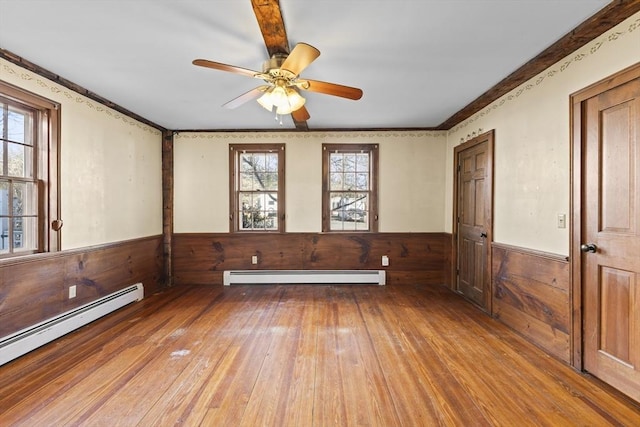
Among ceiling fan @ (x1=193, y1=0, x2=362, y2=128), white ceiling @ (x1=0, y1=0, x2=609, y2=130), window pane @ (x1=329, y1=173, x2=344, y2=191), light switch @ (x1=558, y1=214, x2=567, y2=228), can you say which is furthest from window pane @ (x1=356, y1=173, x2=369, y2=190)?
light switch @ (x1=558, y1=214, x2=567, y2=228)

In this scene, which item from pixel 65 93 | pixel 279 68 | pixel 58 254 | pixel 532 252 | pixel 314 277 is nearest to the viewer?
pixel 279 68

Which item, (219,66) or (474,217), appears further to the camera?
(474,217)

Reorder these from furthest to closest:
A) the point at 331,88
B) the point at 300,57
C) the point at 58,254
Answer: the point at 58,254, the point at 331,88, the point at 300,57

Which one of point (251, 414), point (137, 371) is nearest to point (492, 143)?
point (251, 414)

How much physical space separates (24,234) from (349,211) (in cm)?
368

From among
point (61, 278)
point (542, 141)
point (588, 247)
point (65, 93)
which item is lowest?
point (61, 278)

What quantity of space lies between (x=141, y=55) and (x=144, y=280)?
2.94 metres

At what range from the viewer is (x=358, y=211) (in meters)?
4.77

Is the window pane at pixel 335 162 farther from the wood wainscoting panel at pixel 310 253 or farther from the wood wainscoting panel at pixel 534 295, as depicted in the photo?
the wood wainscoting panel at pixel 534 295

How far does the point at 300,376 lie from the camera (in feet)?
7.11

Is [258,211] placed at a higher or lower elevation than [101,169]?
lower

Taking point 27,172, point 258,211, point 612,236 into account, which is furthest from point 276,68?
point 258,211

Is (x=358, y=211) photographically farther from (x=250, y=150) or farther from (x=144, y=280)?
(x=144, y=280)

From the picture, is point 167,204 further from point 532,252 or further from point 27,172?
point 532,252
